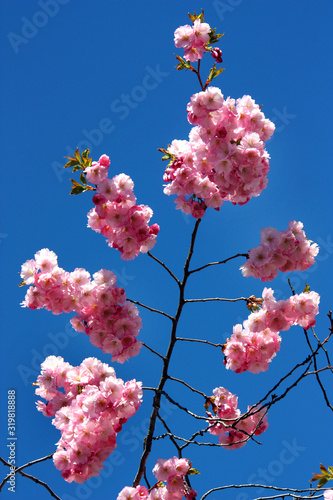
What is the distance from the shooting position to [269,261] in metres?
3.12

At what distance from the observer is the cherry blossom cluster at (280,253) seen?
10.2 ft

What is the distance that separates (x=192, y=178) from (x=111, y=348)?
1.26 m

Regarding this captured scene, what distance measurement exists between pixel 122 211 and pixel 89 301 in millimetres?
619

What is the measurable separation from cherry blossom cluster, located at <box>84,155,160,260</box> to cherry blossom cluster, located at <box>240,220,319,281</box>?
2.24 feet

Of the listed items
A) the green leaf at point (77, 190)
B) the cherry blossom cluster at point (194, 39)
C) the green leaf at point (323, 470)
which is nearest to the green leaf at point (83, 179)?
the green leaf at point (77, 190)

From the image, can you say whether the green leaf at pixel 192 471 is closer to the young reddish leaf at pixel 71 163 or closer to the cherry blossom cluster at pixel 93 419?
the cherry blossom cluster at pixel 93 419

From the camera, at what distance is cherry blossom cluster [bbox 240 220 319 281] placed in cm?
311

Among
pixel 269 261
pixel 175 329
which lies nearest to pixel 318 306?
pixel 269 261

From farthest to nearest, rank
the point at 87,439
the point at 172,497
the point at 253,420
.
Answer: the point at 253,420
the point at 172,497
the point at 87,439

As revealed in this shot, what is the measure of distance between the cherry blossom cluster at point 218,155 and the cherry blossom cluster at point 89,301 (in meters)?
0.81

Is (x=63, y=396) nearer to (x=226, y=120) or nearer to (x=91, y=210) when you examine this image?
(x=91, y=210)

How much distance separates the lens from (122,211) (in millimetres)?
3102

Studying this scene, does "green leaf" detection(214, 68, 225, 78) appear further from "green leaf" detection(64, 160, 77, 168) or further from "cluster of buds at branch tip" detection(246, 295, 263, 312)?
"cluster of buds at branch tip" detection(246, 295, 263, 312)

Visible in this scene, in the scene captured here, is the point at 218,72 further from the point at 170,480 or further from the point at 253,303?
the point at 170,480
